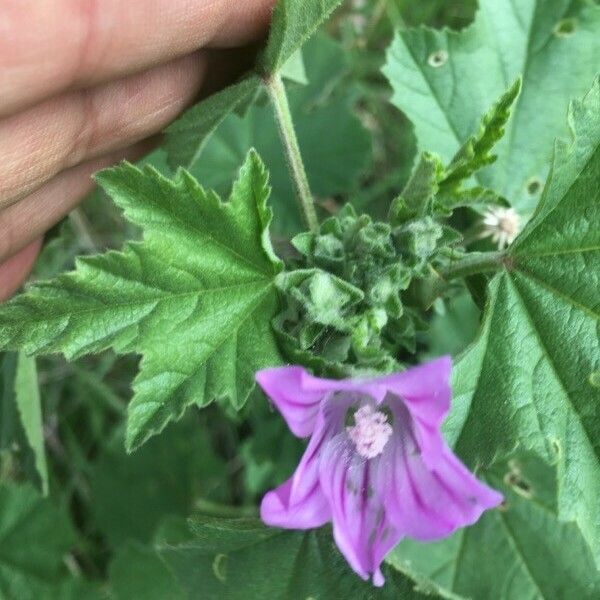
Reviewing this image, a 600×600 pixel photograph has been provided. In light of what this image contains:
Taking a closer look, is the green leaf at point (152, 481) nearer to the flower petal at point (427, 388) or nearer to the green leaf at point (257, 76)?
the green leaf at point (257, 76)

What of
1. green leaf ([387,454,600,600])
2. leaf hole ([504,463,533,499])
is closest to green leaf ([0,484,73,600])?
green leaf ([387,454,600,600])

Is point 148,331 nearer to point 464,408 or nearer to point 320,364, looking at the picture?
point 320,364

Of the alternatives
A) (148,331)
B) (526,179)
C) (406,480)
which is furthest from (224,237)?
(526,179)

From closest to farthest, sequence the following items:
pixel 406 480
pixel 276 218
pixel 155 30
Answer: pixel 406 480 → pixel 155 30 → pixel 276 218

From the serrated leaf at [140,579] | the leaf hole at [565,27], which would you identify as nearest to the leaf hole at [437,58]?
the leaf hole at [565,27]

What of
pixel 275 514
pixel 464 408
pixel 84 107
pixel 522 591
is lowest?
pixel 522 591

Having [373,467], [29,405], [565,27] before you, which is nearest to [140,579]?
[29,405]
